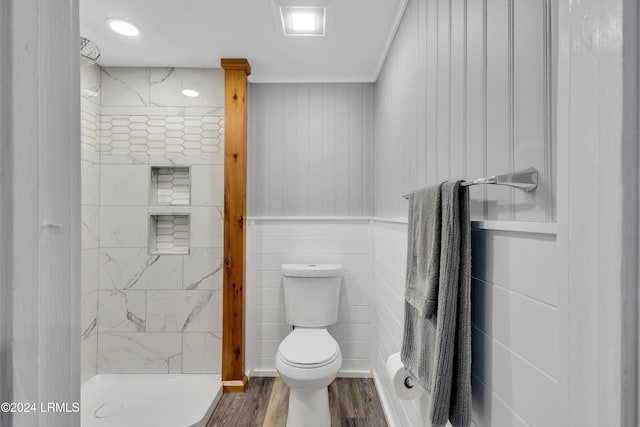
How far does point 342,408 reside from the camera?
2.04 m

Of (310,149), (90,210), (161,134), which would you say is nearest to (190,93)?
(161,134)

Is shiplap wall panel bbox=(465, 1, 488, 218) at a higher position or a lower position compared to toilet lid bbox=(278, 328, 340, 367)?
higher


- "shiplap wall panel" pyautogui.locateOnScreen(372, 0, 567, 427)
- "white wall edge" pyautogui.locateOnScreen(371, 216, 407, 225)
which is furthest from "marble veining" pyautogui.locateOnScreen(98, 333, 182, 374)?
"shiplap wall panel" pyautogui.locateOnScreen(372, 0, 567, 427)

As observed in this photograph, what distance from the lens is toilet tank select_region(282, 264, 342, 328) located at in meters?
2.26

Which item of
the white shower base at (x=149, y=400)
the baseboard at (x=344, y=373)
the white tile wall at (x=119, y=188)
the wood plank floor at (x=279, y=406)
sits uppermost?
the white tile wall at (x=119, y=188)

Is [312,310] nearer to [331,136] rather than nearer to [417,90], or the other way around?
[331,136]

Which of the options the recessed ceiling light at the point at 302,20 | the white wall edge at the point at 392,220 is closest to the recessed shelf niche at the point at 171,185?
the recessed ceiling light at the point at 302,20

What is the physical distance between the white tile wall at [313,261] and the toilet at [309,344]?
14 cm

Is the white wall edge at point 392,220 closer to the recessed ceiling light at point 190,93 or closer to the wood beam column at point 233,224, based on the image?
the wood beam column at point 233,224

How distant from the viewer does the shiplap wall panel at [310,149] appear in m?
2.50

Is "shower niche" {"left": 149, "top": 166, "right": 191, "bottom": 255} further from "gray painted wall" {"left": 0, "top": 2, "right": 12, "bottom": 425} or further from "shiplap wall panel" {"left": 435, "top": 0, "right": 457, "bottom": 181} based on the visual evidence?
"gray painted wall" {"left": 0, "top": 2, "right": 12, "bottom": 425}

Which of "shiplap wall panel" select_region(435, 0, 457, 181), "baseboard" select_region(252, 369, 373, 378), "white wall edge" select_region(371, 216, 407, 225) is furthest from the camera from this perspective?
"baseboard" select_region(252, 369, 373, 378)

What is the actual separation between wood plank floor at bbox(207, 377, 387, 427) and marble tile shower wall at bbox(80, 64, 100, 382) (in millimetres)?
1013

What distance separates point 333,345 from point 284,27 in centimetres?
183
